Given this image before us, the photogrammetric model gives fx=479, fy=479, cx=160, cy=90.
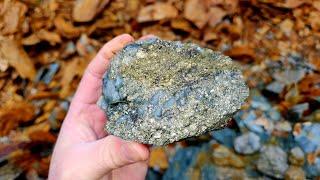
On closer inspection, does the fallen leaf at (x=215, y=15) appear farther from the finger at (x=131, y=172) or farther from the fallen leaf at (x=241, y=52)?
the finger at (x=131, y=172)

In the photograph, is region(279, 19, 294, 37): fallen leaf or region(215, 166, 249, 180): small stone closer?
region(215, 166, 249, 180): small stone

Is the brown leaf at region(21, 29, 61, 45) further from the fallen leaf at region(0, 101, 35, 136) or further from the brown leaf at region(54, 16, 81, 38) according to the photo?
the fallen leaf at region(0, 101, 35, 136)

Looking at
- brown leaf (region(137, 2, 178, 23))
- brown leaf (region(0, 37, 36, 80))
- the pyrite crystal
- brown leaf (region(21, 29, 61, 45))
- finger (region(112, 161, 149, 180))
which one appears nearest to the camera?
the pyrite crystal

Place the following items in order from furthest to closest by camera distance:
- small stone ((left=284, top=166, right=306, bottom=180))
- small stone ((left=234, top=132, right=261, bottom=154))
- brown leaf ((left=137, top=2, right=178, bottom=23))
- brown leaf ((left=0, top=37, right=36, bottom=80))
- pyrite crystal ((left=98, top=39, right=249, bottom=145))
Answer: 1. brown leaf ((left=137, top=2, right=178, bottom=23))
2. brown leaf ((left=0, top=37, right=36, bottom=80))
3. small stone ((left=234, top=132, right=261, bottom=154))
4. small stone ((left=284, top=166, right=306, bottom=180))
5. pyrite crystal ((left=98, top=39, right=249, bottom=145))

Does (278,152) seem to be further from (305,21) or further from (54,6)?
(54,6)

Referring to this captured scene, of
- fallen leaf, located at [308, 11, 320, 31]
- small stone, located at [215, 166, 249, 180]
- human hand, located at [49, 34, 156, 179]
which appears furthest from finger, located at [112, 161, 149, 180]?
fallen leaf, located at [308, 11, 320, 31]

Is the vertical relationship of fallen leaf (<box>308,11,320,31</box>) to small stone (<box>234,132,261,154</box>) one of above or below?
above

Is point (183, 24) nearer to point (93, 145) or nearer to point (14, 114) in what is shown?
point (14, 114)

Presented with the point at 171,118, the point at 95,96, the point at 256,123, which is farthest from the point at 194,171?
the point at 171,118
